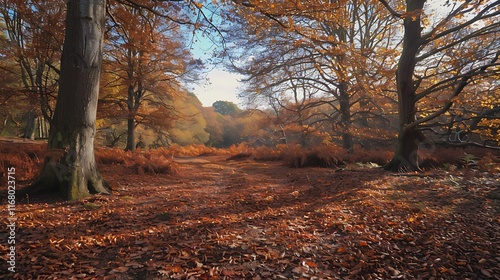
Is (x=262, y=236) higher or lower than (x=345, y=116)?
lower

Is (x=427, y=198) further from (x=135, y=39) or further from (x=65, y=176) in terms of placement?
(x=135, y=39)

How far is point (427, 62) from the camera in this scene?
421 inches

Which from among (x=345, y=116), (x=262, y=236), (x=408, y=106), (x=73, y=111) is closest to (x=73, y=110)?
(x=73, y=111)

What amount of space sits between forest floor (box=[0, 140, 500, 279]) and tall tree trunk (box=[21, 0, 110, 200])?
13.1 inches

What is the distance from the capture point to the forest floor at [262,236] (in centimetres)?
215

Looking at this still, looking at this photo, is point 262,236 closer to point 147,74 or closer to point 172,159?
point 172,159

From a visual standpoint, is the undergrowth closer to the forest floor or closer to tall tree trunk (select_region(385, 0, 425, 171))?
tall tree trunk (select_region(385, 0, 425, 171))

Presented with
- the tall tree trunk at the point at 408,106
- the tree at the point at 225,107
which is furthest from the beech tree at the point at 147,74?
the tree at the point at 225,107

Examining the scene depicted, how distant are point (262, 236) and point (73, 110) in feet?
11.8

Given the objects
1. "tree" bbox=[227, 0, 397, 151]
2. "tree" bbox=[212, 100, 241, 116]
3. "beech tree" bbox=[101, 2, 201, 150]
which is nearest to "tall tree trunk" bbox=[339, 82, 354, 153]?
"tree" bbox=[227, 0, 397, 151]

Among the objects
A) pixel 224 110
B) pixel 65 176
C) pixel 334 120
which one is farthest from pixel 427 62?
pixel 224 110

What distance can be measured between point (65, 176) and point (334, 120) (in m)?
11.8

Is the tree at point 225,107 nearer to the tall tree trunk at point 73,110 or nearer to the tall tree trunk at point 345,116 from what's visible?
the tall tree trunk at point 345,116

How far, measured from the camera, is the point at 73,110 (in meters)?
3.87
